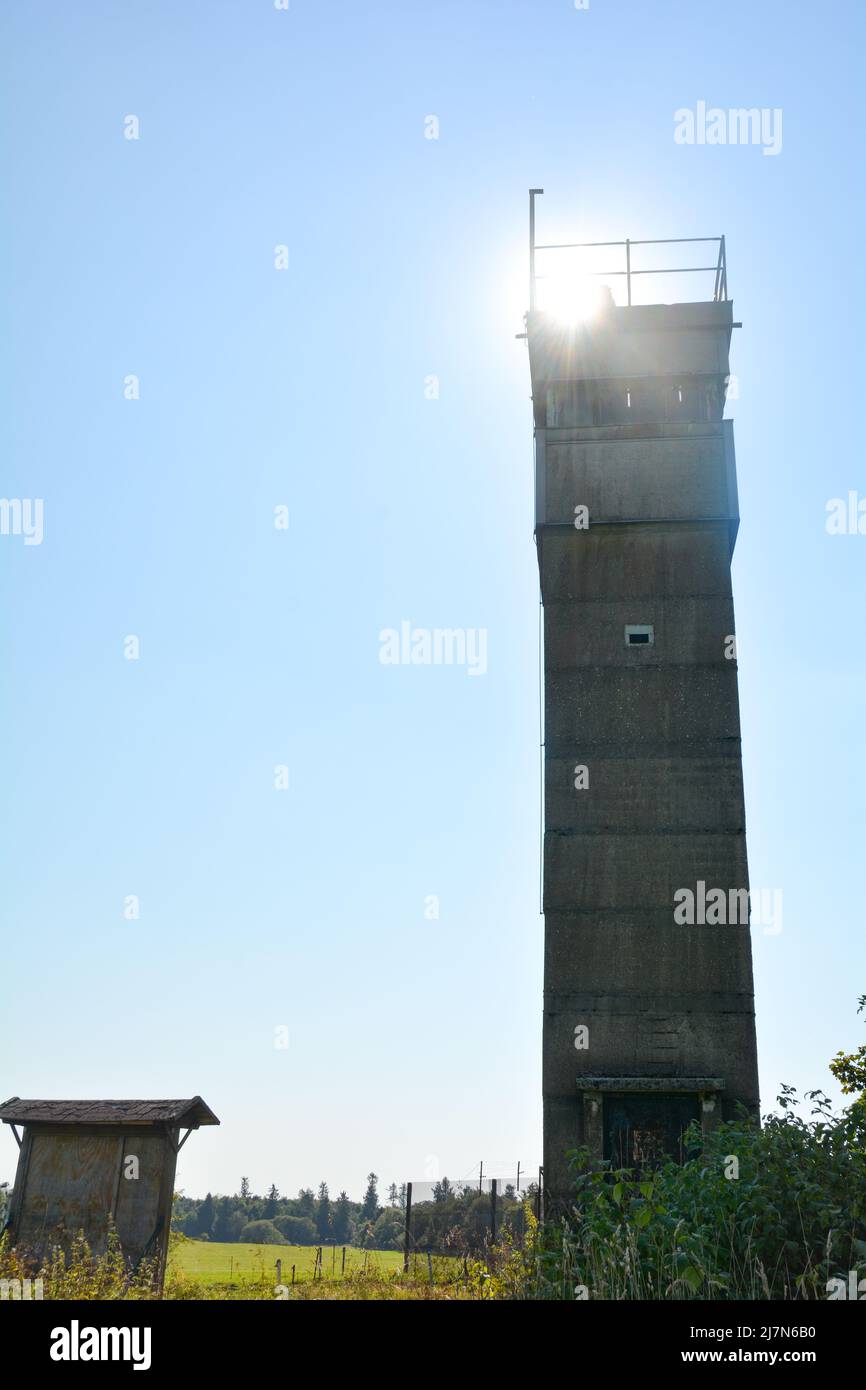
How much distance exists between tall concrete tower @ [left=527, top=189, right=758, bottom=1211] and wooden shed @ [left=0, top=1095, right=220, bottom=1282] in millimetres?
7437

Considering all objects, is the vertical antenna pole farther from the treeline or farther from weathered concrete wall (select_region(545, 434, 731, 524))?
the treeline

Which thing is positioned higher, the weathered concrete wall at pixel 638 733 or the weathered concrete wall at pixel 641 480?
the weathered concrete wall at pixel 641 480

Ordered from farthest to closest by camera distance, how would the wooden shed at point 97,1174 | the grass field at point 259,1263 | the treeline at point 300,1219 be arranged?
the treeline at point 300,1219
the grass field at point 259,1263
the wooden shed at point 97,1174

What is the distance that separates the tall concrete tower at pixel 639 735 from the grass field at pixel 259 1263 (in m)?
5.68

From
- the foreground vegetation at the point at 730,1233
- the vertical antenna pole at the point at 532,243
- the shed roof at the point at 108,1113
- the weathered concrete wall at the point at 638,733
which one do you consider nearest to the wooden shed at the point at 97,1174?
the shed roof at the point at 108,1113

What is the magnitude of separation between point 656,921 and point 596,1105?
11.3 ft

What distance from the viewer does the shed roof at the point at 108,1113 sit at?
21.6 metres

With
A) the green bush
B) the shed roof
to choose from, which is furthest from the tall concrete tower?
the green bush

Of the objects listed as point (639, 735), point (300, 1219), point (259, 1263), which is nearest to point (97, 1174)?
point (259, 1263)

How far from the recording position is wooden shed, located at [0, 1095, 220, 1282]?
69.2 feet

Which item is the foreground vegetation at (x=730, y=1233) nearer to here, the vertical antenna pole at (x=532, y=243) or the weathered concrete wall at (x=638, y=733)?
the weathered concrete wall at (x=638, y=733)

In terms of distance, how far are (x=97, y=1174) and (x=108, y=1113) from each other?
3.60 feet
